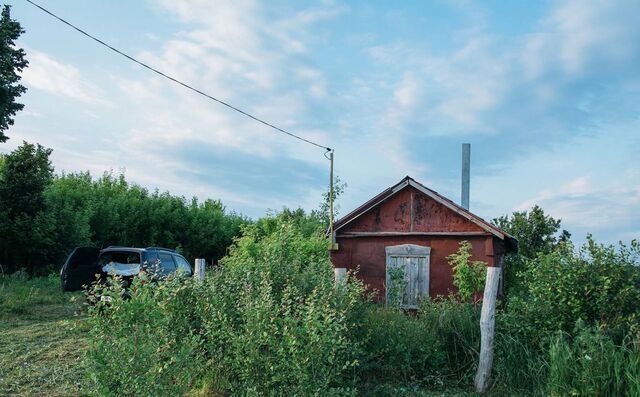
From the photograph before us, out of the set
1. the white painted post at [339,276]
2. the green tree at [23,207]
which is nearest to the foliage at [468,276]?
the white painted post at [339,276]

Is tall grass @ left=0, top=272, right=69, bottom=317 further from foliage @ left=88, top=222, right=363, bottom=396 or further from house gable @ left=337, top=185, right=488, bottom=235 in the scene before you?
foliage @ left=88, top=222, right=363, bottom=396

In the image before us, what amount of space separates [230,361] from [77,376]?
9.52 ft

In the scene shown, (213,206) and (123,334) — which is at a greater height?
(213,206)

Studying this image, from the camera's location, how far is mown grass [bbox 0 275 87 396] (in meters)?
8.43

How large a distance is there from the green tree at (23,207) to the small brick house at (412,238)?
11153 mm

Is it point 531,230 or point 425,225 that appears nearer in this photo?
point 425,225

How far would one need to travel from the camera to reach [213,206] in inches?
1430

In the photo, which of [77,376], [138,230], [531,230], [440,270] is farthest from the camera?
[531,230]

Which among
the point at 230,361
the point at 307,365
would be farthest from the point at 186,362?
the point at 307,365

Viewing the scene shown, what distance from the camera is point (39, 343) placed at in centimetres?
1103

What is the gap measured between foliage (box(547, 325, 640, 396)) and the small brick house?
7.12 metres

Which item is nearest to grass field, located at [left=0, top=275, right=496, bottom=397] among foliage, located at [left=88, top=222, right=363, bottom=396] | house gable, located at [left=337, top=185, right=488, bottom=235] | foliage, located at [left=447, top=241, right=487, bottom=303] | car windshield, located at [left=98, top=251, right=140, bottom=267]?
foliage, located at [left=88, top=222, right=363, bottom=396]

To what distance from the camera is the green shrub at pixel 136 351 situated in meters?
6.54

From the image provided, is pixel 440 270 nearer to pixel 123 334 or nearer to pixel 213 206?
pixel 123 334
